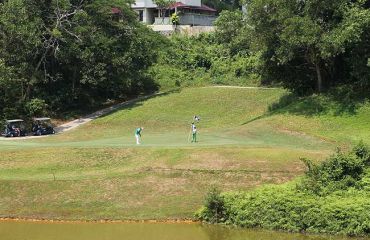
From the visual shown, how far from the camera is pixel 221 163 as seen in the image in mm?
32969

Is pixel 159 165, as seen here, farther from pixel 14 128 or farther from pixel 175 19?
pixel 175 19

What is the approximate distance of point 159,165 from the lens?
3322 cm

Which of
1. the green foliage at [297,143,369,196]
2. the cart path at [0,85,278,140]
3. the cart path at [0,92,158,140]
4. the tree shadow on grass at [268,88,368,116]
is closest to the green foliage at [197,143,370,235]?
the green foliage at [297,143,369,196]

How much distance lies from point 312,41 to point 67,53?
2517cm

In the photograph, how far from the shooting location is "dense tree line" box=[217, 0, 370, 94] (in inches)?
1794

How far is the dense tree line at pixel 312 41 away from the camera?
149 ft

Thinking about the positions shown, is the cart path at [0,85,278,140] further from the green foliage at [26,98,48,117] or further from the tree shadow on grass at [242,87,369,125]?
the tree shadow on grass at [242,87,369,125]

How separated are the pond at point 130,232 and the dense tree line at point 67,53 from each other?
2877 centimetres

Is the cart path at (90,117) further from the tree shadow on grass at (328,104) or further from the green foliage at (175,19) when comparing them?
the green foliage at (175,19)

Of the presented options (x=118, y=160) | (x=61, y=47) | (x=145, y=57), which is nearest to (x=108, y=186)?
(x=118, y=160)

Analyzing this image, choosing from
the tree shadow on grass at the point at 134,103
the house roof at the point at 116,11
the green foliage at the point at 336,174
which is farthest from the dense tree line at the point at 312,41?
the green foliage at the point at 336,174

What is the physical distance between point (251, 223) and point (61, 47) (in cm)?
3813

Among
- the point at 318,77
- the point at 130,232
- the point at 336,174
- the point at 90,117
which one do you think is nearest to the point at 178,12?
the point at 90,117

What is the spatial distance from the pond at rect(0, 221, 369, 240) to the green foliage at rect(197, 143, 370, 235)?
25.7 inches
